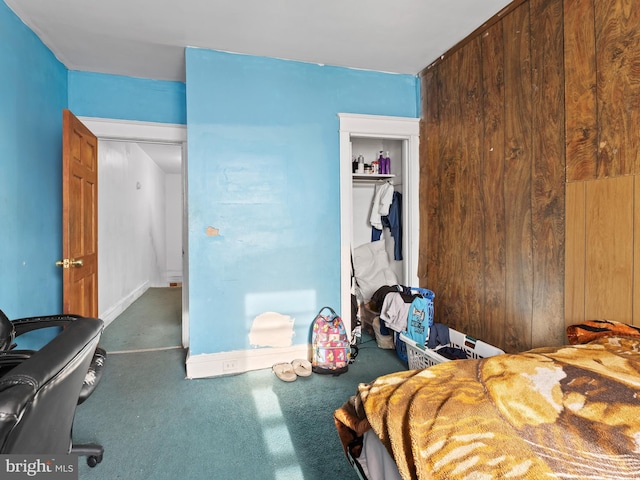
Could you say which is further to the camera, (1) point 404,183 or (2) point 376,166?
(2) point 376,166

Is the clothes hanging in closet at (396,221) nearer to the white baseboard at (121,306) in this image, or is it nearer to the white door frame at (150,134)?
the white door frame at (150,134)

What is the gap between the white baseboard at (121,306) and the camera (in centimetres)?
407

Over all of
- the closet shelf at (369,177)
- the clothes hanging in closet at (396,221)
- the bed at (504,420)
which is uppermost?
the closet shelf at (369,177)

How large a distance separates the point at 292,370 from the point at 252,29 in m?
2.53

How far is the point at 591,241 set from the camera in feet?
5.71

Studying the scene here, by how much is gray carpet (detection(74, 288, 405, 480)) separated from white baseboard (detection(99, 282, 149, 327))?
1.43 m

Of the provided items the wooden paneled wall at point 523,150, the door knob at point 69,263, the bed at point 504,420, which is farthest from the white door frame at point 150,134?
the bed at point 504,420

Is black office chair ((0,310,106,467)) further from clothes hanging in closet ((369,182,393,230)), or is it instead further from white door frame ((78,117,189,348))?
clothes hanging in closet ((369,182,393,230))

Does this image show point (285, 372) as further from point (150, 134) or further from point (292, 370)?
point (150, 134)

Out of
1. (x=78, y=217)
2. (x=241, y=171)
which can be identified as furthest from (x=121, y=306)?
(x=241, y=171)

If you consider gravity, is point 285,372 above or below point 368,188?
below

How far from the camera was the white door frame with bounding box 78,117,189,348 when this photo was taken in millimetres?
2971

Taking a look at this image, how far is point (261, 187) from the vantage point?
2822 mm

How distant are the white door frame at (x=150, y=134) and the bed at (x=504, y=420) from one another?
7.60ft
